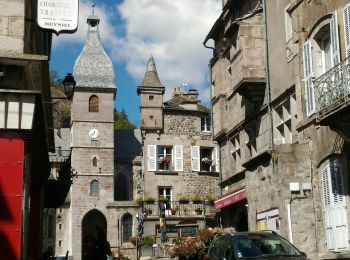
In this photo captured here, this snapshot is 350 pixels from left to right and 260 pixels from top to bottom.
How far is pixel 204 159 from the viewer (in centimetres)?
4853

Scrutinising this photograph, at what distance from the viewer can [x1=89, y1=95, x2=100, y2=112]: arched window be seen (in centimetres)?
5334

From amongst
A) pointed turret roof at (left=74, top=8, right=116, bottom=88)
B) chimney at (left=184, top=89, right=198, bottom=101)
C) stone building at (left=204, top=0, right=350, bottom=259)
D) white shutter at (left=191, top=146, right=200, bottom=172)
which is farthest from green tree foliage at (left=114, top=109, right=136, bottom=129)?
stone building at (left=204, top=0, right=350, bottom=259)

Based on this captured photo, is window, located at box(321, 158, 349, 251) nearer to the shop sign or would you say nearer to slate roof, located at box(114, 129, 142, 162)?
the shop sign

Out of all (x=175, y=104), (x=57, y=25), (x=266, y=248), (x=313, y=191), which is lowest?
(x=266, y=248)

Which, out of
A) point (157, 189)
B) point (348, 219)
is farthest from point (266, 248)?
point (157, 189)

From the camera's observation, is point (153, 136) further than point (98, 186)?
No

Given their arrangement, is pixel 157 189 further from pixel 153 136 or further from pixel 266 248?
pixel 266 248

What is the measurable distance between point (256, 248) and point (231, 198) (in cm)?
1167

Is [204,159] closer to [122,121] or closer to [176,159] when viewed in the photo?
[176,159]

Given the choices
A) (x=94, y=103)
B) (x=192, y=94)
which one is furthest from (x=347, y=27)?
(x=94, y=103)

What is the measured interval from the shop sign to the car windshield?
16.3 ft

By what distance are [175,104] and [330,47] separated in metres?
34.2

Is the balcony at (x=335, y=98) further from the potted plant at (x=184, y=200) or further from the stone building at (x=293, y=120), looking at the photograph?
the potted plant at (x=184, y=200)

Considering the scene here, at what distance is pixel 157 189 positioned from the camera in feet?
148
